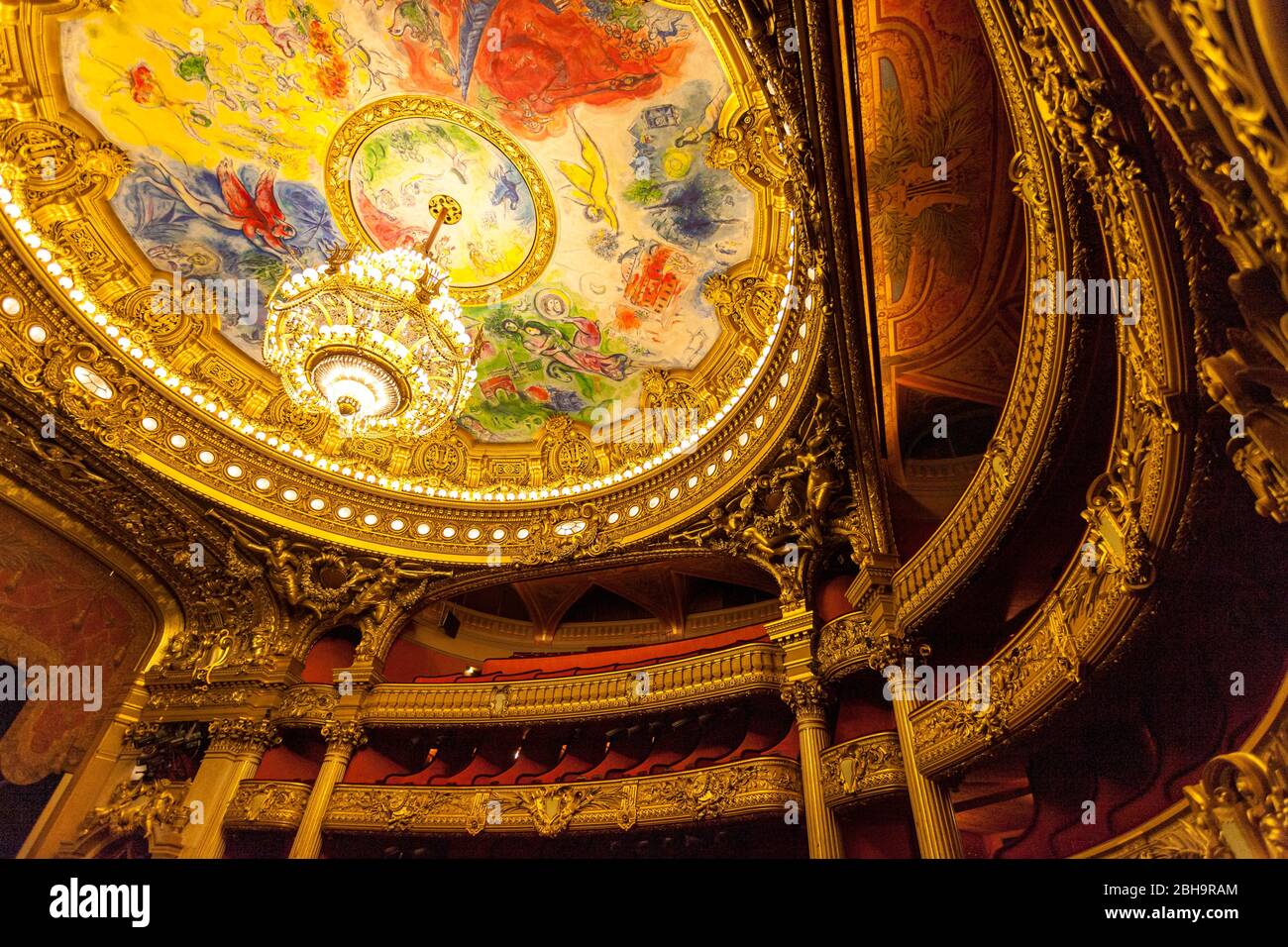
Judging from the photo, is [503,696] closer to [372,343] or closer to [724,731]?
[724,731]

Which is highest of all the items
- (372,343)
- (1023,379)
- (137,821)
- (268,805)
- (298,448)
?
(298,448)

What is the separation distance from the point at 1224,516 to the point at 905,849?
4.74 meters

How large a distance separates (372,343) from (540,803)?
639 centimetres

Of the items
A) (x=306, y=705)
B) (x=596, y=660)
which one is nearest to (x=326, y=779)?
(x=306, y=705)

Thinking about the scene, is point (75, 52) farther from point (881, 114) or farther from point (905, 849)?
point (905, 849)

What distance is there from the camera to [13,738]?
→ 1005 centimetres

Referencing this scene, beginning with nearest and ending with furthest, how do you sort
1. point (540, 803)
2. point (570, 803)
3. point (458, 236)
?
point (570, 803)
point (540, 803)
point (458, 236)

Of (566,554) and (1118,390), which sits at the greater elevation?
(566,554)

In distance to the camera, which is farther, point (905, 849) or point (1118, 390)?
point (905, 849)

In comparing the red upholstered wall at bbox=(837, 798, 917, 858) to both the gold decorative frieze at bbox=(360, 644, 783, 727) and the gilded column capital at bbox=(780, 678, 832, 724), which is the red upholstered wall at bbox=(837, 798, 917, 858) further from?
the gold decorative frieze at bbox=(360, 644, 783, 727)

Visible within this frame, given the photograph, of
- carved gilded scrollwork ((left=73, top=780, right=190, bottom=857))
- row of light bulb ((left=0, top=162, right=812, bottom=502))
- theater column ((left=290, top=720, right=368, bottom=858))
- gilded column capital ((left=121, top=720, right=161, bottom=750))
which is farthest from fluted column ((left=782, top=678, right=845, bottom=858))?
gilded column capital ((left=121, top=720, right=161, bottom=750))

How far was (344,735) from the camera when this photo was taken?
424 inches

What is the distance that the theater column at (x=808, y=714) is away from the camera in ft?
23.7

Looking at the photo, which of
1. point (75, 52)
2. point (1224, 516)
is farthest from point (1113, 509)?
point (75, 52)
